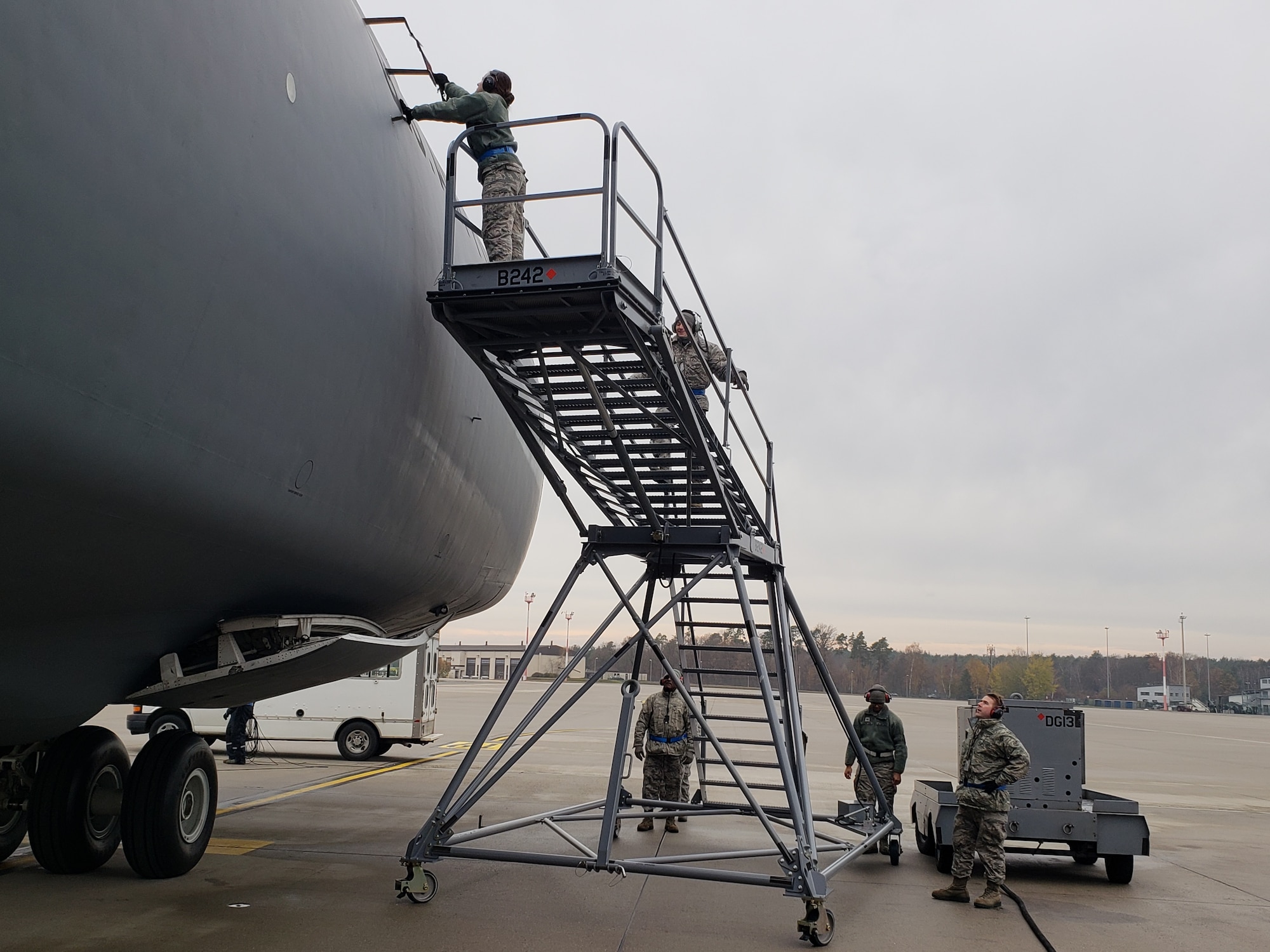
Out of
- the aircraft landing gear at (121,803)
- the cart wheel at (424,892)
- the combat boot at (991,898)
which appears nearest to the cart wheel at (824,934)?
the combat boot at (991,898)

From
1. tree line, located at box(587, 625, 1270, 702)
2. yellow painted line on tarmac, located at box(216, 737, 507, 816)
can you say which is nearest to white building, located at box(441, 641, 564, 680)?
tree line, located at box(587, 625, 1270, 702)

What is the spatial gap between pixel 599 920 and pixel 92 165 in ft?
19.8

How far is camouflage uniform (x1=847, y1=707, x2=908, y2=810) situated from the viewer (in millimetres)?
10969

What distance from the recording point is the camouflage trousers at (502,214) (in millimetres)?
7832

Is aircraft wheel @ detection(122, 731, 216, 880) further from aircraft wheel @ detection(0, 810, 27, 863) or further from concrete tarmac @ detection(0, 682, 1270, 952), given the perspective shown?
aircraft wheel @ detection(0, 810, 27, 863)

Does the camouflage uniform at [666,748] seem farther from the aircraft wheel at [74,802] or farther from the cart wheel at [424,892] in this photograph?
the aircraft wheel at [74,802]

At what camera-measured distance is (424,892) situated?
7.90m

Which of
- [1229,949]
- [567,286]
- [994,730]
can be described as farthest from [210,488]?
[1229,949]

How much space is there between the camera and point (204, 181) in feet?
16.6

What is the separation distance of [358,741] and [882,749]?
1195 cm

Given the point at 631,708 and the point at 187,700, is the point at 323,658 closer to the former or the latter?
the point at 187,700

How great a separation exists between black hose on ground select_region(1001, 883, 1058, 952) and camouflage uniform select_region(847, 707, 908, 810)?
5.51ft

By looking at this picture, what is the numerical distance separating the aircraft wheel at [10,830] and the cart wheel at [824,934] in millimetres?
6833

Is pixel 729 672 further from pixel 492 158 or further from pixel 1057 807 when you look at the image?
pixel 492 158
